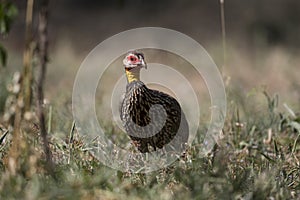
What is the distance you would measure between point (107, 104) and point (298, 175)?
10.0 feet

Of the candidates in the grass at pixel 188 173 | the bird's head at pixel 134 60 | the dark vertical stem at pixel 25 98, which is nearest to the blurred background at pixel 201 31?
the grass at pixel 188 173

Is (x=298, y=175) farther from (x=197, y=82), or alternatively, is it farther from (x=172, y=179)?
(x=197, y=82)

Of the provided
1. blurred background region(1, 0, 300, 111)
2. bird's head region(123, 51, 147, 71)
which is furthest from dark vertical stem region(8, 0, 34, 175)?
blurred background region(1, 0, 300, 111)

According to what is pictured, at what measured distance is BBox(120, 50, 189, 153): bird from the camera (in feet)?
16.0

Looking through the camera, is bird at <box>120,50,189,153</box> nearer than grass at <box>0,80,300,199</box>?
No

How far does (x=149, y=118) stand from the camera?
16.1 ft

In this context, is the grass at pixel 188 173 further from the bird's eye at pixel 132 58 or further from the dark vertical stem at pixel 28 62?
the bird's eye at pixel 132 58

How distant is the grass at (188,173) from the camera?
10.2ft

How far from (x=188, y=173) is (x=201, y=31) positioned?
914cm

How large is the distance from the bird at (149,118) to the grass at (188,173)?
18 cm

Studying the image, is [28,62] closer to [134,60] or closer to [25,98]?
[25,98]

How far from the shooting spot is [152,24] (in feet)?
41.6

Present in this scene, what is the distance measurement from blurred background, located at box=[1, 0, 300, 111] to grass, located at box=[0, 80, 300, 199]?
2.45 metres

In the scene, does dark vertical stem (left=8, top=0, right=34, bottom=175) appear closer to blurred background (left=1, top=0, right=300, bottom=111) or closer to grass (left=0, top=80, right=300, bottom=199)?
grass (left=0, top=80, right=300, bottom=199)
